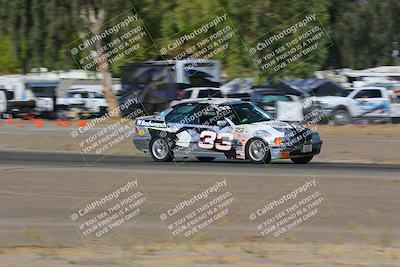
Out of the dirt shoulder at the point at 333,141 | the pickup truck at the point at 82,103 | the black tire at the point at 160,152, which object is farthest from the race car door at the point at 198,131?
the pickup truck at the point at 82,103

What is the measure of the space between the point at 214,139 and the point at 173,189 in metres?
4.22

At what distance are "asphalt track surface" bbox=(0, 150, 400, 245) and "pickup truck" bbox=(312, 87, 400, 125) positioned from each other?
14870 millimetres

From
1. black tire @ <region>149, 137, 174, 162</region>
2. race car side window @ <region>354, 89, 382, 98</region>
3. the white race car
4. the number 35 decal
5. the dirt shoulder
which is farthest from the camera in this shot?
race car side window @ <region>354, 89, 382, 98</region>

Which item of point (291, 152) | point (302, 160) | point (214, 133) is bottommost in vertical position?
point (302, 160)

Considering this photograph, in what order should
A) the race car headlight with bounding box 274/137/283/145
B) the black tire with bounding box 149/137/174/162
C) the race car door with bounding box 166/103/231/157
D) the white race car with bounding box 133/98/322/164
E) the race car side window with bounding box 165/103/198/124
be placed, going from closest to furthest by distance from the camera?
the race car headlight with bounding box 274/137/283/145 → the white race car with bounding box 133/98/322/164 → the race car door with bounding box 166/103/231/157 → the race car side window with bounding box 165/103/198/124 → the black tire with bounding box 149/137/174/162

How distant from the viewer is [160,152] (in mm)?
19938

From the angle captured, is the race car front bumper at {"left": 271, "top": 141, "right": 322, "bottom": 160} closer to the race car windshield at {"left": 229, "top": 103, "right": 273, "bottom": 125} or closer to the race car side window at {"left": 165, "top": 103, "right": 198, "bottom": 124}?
the race car windshield at {"left": 229, "top": 103, "right": 273, "bottom": 125}

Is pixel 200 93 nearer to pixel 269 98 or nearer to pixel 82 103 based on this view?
pixel 269 98

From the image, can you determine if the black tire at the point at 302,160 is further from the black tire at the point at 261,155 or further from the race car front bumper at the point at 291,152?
the black tire at the point at 261,155

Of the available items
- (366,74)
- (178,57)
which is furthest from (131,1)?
(366,74)

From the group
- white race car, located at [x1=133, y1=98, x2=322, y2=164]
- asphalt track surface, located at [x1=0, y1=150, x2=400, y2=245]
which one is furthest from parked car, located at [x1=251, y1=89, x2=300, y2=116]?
white race car, located at [x1=133, y1=98, x2=322, y2=164]

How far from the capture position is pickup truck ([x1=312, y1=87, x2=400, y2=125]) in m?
34.5

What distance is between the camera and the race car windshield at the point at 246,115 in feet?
62.2

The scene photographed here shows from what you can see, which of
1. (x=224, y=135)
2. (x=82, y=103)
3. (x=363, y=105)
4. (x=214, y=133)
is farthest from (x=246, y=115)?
(x=82, y=103)
